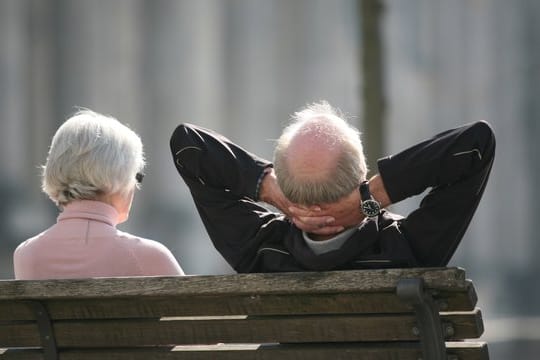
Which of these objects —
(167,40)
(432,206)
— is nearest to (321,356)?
(432,206)

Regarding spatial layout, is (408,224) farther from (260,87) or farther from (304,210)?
(260,87)

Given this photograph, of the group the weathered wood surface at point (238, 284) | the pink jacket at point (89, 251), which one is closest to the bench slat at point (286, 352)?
the weathered wood surface at point (238, 284)

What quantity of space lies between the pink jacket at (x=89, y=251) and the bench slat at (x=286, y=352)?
44 cm

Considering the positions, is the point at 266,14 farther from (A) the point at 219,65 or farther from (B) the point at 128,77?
(B) the point at 128,77

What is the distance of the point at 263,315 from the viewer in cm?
294

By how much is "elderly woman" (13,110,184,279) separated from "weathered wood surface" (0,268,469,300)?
19.4 inches

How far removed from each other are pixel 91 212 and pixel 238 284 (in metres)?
0.89

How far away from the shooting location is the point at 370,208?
3.05m

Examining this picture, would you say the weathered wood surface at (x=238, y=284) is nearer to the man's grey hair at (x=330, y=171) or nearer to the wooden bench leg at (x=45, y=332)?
the wooden bench leg at (x=45, y=332)

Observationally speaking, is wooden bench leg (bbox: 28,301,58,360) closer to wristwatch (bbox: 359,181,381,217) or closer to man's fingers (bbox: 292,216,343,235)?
man's fingers (bbox: 292,216,343,235)

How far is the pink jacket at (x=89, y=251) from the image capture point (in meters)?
3.51

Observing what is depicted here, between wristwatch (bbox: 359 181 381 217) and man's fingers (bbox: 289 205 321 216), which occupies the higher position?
wristwatch (bbox: 359 181 381 217)

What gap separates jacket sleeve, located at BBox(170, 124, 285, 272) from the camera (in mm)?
3312

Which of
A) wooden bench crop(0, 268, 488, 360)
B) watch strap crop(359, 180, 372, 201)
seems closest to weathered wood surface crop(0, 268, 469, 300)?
wooden bench crop(0, 268, 488, 360)
